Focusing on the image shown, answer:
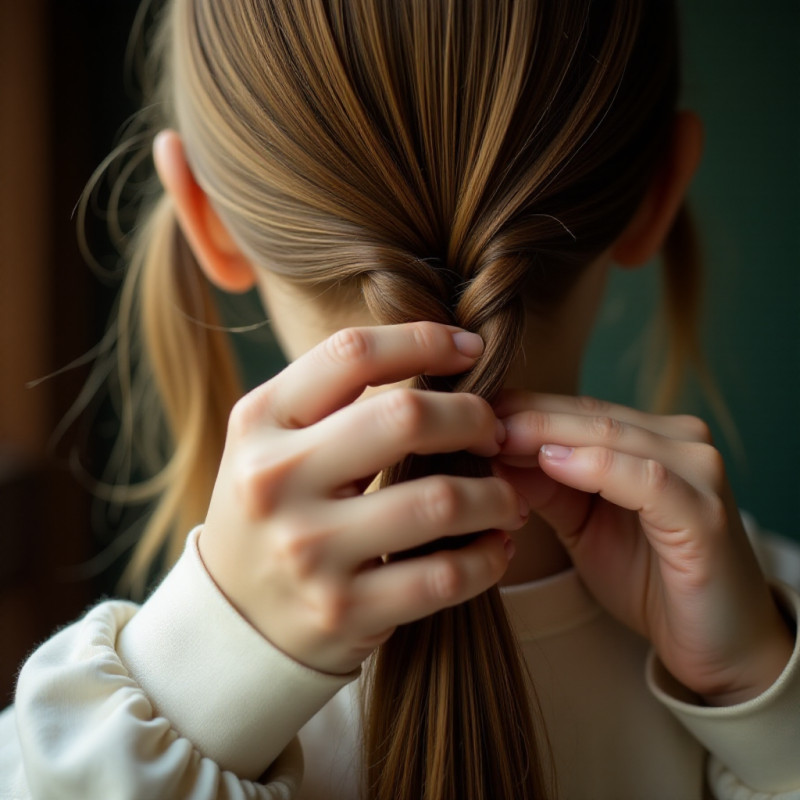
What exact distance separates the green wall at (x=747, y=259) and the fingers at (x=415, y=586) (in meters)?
1.14

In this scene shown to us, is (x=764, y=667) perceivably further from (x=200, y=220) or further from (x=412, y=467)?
(x=200, y=220)

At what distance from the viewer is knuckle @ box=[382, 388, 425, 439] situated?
47 cm

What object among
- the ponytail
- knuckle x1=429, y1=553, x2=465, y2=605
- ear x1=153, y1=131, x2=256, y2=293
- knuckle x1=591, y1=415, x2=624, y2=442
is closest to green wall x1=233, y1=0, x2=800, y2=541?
the ponytail

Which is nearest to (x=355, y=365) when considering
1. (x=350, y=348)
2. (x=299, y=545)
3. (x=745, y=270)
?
(x=350, y=348)

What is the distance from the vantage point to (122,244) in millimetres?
1426

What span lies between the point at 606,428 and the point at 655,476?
0.16 ft

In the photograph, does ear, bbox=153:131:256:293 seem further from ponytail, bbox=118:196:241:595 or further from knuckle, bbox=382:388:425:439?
knuckle, bbox=382:388:425:439

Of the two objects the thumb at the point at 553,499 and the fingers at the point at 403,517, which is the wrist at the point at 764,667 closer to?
the thumb at the point at 553,499

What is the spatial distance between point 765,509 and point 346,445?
4.69 feet

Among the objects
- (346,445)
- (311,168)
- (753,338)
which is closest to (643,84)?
(311,168)

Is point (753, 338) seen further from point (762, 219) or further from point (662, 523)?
point (662, 523)

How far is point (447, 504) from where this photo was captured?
1.57 feet

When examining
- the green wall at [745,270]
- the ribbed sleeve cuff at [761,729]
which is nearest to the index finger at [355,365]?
the ribbed sleeve cuff at [761,729]

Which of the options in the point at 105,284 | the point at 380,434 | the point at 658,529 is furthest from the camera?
the point at 105,284
